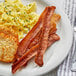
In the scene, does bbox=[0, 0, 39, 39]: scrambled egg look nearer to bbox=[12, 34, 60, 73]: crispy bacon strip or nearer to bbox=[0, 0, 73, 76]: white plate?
bbox=[0, 0, 73, 76]: white plate

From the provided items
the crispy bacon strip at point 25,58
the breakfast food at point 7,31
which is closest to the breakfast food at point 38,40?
the crispy bacon strip at point 25,58

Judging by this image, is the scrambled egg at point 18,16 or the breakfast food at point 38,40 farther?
the scrambled egg at point 18,16

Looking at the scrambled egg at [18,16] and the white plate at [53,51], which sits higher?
the scrambled egg at [18,16]

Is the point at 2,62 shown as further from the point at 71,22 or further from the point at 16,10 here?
the point at 71,22

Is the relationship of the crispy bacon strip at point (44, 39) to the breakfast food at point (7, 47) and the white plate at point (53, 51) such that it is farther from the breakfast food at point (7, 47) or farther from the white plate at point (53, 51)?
the breakfast food at point (7, 47)

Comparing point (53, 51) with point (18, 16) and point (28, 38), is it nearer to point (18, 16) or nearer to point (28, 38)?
point (28, 38)

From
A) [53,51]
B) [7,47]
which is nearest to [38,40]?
[53,51]

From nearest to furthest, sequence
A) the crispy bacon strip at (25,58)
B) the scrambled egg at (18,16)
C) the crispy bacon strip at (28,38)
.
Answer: the crispy bacon strip at (25,58) → the crispy bacon strip at (28,38) → the scrambled egg at (18,16)
